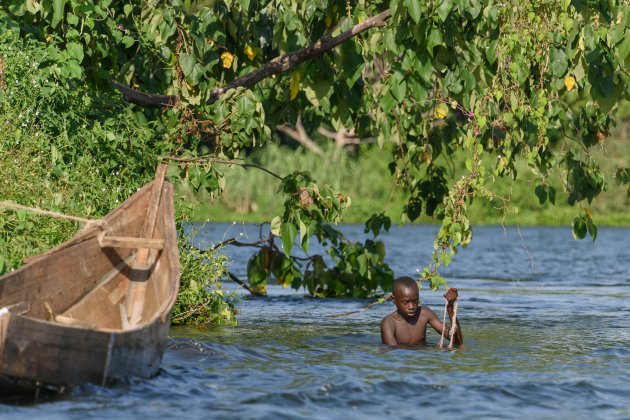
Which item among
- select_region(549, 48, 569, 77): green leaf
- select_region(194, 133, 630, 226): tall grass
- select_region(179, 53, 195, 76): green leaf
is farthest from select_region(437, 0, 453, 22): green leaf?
select_region(194, 133, 630, 226): tall grass

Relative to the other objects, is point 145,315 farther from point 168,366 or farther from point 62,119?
point 62,119

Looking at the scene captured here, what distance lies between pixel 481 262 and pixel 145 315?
14.6m

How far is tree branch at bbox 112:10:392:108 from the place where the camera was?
10992mm

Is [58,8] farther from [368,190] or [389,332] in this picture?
[368,190]

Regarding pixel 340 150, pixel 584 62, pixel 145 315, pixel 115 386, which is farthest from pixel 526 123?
pixel 340 150

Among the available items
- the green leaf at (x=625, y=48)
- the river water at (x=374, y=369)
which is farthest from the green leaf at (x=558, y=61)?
the river water at (x=374, y=369)

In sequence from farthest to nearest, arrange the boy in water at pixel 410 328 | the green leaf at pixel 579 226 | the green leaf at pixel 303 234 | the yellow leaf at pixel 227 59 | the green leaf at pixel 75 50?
1. the yellow leaf at pixel 227 59
2. the green leaf at pixel 579 226
3. the green leaf at pixel 303 234
4. the green leaf at pixel 75 50
5. the boy in water at pixel 410 328

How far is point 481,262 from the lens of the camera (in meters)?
23.7

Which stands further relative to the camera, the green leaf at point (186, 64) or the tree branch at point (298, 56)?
the green leaf at point (186, 64)

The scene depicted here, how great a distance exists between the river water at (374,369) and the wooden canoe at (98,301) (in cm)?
25

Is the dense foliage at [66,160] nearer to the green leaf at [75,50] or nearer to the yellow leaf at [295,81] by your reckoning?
the green leaf at [75,50]

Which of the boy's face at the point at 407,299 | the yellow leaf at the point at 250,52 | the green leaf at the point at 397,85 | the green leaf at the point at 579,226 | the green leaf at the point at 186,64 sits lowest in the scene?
the boy's face at the point at 407,299

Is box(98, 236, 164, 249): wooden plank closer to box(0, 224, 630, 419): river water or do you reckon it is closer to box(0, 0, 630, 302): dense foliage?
box(0, 224, 630, 419): river water

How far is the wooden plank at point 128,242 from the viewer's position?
9.68 meters
